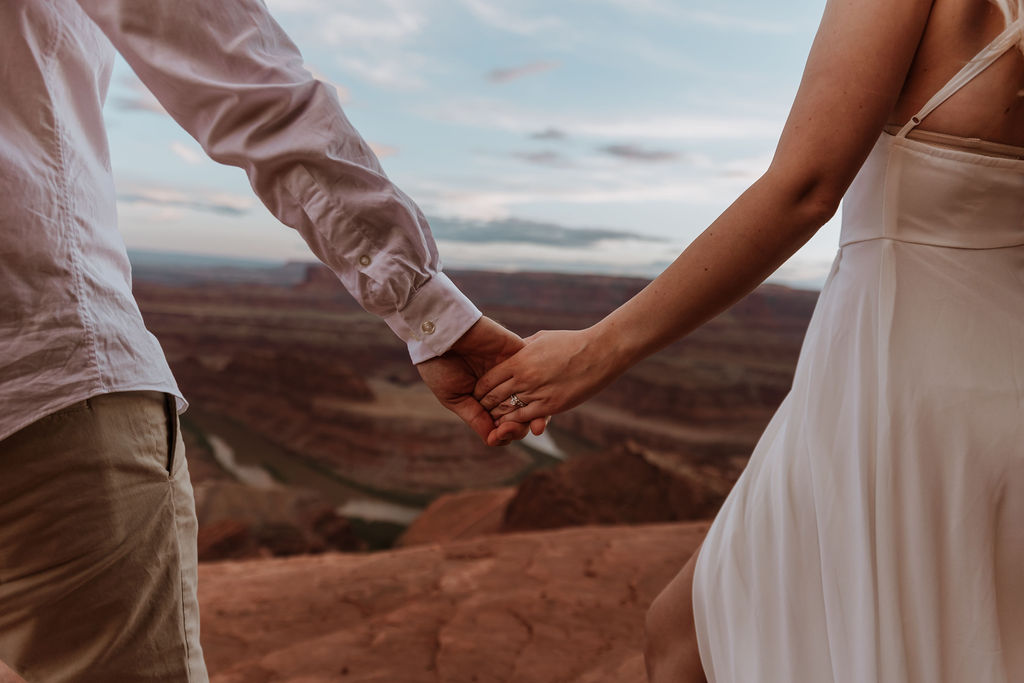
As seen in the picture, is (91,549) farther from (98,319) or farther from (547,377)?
(547,377)

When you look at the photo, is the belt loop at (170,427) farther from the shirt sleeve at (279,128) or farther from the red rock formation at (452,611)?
the red rock formation at (452,611)

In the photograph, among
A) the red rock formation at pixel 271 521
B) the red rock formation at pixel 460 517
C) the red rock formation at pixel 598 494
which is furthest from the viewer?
the red rock formation at pixel 271 521

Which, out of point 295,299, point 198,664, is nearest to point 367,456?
point 295,299

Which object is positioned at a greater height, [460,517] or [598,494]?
[598,494]

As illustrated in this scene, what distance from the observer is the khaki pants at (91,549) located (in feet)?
2.53

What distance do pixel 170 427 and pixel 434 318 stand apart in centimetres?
41

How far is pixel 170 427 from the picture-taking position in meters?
0.87

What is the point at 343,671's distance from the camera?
79.0 inches

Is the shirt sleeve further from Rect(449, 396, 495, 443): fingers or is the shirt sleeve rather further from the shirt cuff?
Rect(449, 396, 495, 443): fingers

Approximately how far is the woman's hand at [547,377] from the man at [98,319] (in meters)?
0.42

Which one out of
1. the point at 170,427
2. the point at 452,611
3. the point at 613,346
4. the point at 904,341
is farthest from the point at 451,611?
the point at 904,341

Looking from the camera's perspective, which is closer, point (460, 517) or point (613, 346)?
point (613, 346)

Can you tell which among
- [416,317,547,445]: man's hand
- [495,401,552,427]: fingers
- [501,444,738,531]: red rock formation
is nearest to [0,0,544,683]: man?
[416,317,547,445]: man's hand

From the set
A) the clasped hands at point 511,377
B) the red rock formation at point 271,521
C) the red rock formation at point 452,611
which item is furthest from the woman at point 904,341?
the red rock formation at point 271,521
